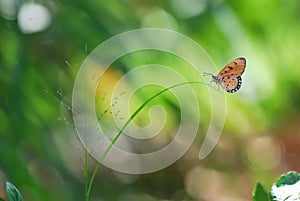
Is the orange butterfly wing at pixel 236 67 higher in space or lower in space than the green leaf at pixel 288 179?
higher

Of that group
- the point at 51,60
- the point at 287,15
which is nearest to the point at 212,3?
the point at 287,15

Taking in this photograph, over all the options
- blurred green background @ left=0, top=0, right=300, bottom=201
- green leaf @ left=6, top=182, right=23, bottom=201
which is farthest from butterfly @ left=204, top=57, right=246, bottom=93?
blurred green background @ left=0, top=0, right=300, bottom=201

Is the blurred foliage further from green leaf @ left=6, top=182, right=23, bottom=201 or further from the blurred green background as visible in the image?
the blurred green background

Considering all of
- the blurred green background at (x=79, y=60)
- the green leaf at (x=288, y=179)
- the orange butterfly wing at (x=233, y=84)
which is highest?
the blurred green background at (x=79, y=60)

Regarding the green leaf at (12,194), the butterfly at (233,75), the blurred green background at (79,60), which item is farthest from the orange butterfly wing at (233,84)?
the blurred green background at (79,60)

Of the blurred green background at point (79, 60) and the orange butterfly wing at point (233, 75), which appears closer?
the orange butterfly wing at point (233, 75)

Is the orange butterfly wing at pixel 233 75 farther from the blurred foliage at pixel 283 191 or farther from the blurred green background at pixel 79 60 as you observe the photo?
the blurred green background at pixel 79 60

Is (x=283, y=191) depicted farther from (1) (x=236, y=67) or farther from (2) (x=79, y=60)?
(2) (x=79, y=60)
